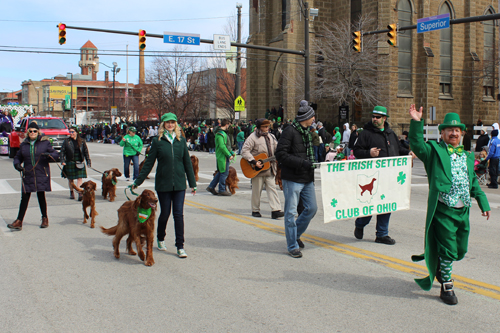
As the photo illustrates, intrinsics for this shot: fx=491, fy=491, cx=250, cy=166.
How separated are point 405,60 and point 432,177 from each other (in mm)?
33094

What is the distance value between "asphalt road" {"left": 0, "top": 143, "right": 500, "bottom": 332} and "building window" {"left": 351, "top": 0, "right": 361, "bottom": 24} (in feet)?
98.3

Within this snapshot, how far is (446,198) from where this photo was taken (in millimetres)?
4723

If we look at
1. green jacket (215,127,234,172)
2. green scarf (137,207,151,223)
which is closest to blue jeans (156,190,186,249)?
green scarf (137,207,151,223)

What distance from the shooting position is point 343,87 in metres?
31.5

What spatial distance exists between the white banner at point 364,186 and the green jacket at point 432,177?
1.55m

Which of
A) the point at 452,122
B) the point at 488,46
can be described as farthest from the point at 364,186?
the point at 488,46

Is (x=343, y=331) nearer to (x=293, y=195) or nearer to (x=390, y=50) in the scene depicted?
(x=293, y=195)

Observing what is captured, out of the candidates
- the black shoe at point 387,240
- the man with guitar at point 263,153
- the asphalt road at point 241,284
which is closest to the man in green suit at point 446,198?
Result: the asphalt road at point 241,284

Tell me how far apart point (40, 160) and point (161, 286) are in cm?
431

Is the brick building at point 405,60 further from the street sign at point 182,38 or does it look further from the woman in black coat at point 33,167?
the woman in black coat at point 33,167

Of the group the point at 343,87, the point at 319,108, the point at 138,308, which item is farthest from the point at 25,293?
the point at 319,108

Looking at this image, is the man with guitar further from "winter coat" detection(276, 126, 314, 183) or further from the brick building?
the brick building

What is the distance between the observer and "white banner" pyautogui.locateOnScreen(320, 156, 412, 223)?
6.35 metres

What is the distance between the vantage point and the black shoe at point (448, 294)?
471cm
